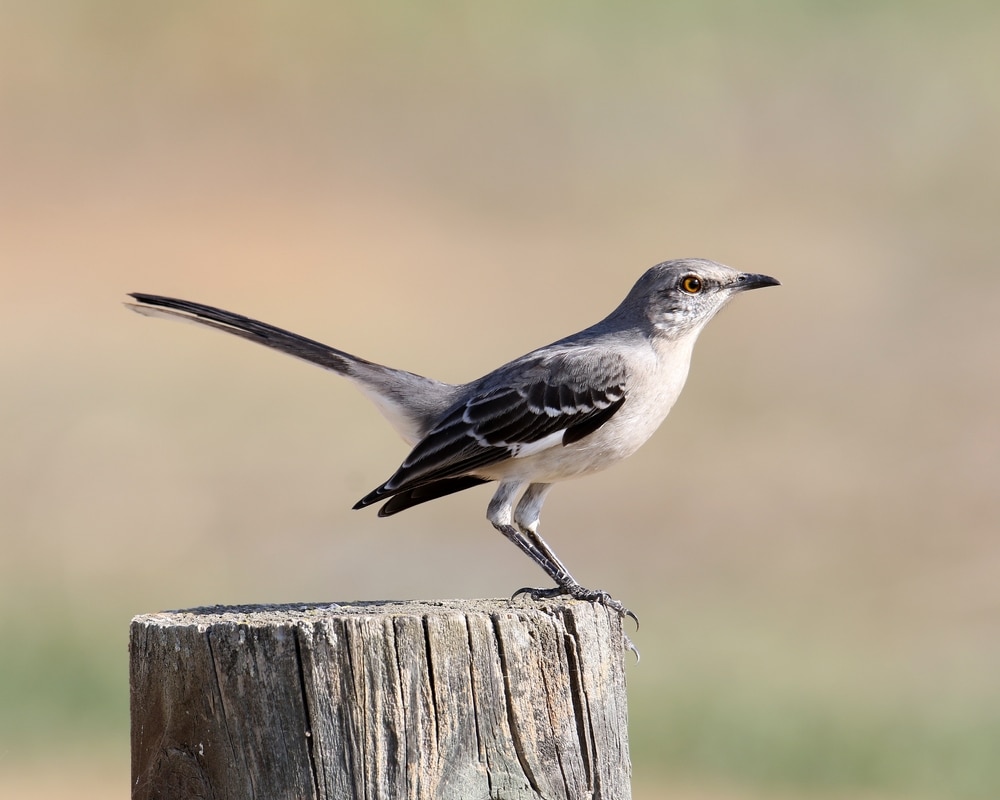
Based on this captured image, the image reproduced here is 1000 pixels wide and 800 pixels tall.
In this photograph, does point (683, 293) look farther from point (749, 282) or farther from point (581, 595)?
point (581, 595)

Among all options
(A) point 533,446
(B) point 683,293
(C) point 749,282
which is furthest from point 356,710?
(C) point 749,282

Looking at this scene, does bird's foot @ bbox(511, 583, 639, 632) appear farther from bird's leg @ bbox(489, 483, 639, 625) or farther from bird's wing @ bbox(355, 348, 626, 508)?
bird's wing @ bbox(355, 348, 626, 508)

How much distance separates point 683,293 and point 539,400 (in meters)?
0.89

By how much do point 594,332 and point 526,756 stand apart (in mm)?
3090

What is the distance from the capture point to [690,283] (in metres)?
6.39

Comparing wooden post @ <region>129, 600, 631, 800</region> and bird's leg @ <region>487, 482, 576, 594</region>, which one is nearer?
wooden post @ <region>129, 600, 631, 800</region>

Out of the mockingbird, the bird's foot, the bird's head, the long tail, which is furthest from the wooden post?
the bird's head

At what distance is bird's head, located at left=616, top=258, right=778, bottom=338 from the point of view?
20.9 ft

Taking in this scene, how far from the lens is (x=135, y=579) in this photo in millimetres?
13086

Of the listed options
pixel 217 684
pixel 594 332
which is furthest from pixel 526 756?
pixel 594 332

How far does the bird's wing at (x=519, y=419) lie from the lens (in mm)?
5824

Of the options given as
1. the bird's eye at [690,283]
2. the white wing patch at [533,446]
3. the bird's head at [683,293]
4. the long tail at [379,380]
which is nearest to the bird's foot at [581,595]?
the white wing patch at [533,446]

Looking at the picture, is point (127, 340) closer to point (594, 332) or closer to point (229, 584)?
point (229, 584)

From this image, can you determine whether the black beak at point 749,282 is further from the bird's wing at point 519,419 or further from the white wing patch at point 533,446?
the white wing patch at point 533,446
